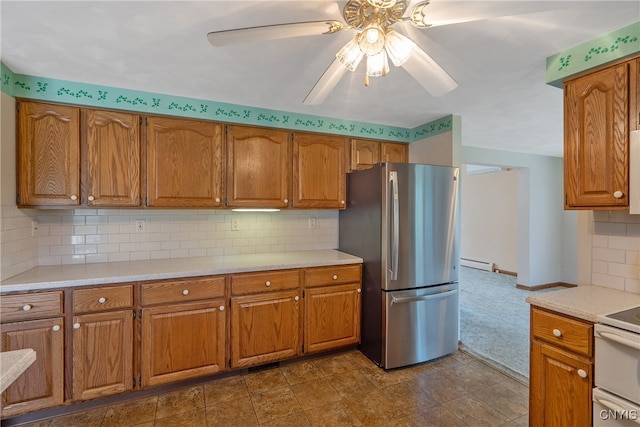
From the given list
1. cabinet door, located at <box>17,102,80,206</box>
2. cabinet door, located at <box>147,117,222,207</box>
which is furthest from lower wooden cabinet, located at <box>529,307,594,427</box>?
cabinet door, located at <box>17,102,80,206</box>

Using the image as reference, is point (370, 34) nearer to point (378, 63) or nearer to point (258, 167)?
point (378, 63)

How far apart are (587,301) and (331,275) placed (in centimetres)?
167

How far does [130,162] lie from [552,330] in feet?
9.51

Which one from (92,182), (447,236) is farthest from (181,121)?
(447,236)

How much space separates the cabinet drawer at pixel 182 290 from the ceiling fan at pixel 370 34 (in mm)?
1604

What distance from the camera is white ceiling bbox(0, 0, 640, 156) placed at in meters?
1.41

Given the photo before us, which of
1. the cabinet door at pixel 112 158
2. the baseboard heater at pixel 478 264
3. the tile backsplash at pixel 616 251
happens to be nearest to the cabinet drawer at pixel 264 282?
the cabinet door at pixel 112 158

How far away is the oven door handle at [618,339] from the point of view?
1.25 m

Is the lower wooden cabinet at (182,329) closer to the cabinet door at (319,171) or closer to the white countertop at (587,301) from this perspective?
the cabinet door at (319,171)

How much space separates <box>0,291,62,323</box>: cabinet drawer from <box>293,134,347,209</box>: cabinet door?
182cm

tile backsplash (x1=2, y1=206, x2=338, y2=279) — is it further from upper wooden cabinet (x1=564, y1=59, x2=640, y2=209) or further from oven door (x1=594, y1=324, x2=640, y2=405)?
oven door (x1=594, y1=324, x2=640, y2=405)

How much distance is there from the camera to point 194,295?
2227 mm

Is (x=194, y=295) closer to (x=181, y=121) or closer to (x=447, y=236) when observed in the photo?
(x=181, y=121)

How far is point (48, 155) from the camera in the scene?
215 cm
